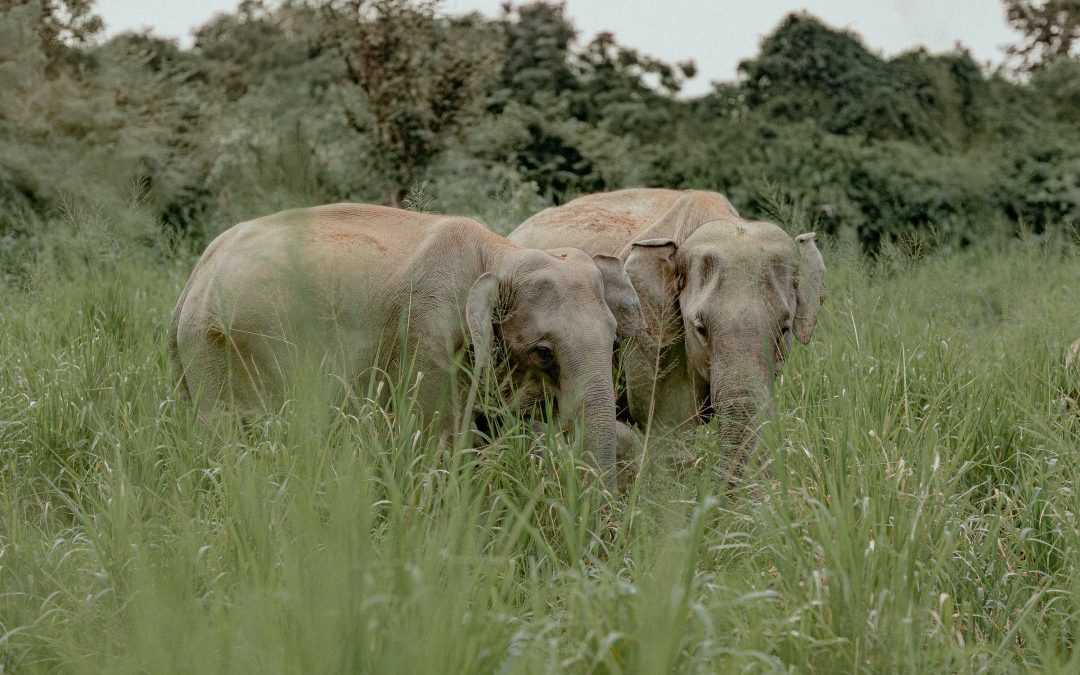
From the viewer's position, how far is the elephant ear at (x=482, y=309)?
4.88 meters

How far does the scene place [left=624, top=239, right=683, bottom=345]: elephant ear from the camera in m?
5.18

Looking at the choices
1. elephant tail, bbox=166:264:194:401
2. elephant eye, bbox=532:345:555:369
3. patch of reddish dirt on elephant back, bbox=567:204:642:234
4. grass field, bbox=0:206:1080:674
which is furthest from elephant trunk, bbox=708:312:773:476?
elephant tail, bbox=166:264:194:401

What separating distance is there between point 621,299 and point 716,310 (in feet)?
1.55

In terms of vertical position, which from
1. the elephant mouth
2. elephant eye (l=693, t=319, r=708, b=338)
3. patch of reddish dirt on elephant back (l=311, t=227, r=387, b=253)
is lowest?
the elephant mouth

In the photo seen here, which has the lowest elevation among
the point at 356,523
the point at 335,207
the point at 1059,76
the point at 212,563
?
the point at 212,563

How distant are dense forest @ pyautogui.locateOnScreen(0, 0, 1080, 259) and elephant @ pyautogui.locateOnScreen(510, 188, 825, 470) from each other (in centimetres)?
435

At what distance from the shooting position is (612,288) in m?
5.16

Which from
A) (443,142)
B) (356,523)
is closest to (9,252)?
(443,142)

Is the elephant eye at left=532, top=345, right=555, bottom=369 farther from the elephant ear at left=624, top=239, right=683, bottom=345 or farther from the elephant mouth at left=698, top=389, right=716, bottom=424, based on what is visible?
the elephant mouth at left=698, top=389, right=716, bottom=424

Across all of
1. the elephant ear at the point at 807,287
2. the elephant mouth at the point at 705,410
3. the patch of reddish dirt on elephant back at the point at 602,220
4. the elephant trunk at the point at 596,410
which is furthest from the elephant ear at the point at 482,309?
the patch of reddish dirt on elephant back at the point at 602,220

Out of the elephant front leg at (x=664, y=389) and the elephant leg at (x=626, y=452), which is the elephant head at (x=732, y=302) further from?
the elephant leg at (x=626, y=452)

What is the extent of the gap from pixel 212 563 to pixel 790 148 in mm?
10814

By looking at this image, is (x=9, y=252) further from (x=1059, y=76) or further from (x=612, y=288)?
(x=1059, y=76)

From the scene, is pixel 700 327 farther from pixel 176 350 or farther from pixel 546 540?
pixel 176 350
